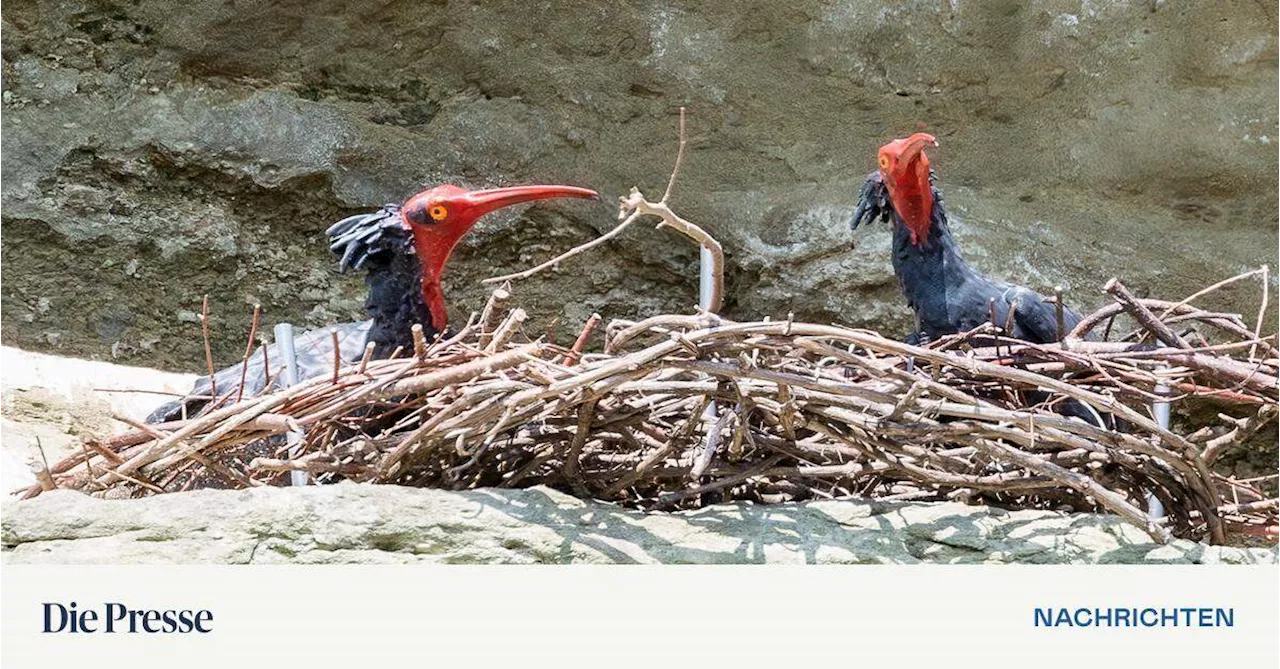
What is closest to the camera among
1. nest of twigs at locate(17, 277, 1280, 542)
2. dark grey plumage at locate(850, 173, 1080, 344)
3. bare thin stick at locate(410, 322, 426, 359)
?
nest of twigs at locate(17, 277, 1280, 542)

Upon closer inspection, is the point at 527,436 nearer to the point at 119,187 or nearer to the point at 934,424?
the point at 934,424

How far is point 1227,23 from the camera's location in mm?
3838

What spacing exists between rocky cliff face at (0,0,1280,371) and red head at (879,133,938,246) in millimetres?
665

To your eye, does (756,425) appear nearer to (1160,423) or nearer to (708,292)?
(708,292)

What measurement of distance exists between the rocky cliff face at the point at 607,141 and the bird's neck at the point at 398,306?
2.50 ft

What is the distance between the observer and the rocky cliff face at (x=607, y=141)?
12.7 ft

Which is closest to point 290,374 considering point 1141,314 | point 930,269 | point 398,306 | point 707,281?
point 398,306

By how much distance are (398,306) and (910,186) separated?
921 millimetres

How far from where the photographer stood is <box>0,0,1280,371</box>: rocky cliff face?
153 inches

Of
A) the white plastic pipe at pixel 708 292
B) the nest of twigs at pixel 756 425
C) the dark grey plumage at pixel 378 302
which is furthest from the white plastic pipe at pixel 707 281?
the dark grey plumage at pixel 378 302

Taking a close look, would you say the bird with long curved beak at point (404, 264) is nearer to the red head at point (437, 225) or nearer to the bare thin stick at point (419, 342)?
the red head at point (437, 225)

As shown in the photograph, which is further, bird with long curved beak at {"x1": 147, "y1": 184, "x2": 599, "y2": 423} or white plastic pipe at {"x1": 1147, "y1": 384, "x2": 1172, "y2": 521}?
bird with long curved beak at {"x1": 147, "y1": 184, "x2": 599, "y2": 423}

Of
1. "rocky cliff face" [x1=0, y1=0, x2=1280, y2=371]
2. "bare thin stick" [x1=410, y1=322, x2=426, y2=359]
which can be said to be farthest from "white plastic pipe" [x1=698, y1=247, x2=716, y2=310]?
"rocky cliff face" [x1=0, y1=0, x2=1280, y2=371]

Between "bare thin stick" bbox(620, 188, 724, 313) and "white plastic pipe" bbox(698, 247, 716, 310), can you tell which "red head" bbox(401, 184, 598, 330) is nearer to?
"white plastic pipe" bbox(698, 247, 716, 310)
